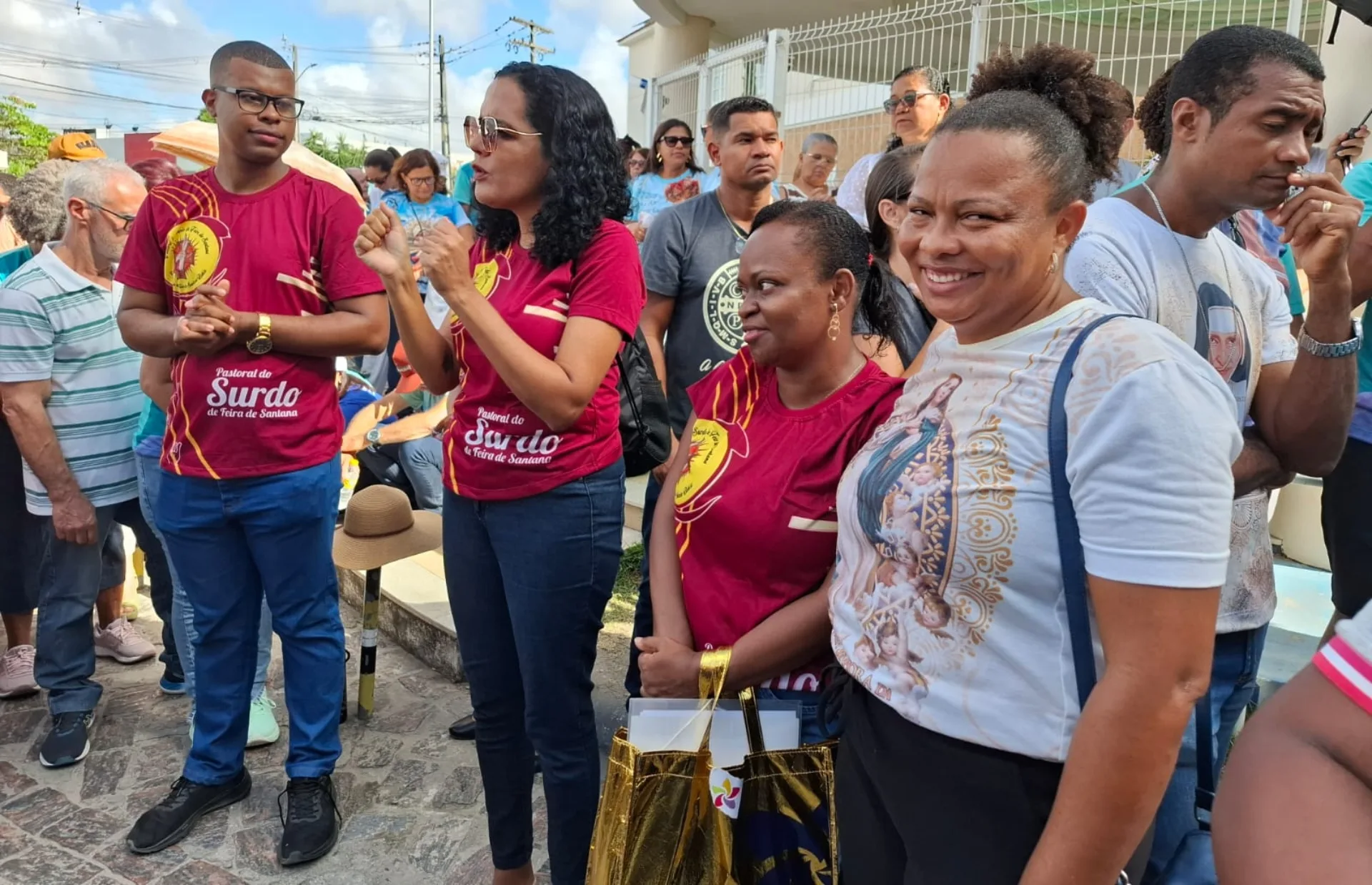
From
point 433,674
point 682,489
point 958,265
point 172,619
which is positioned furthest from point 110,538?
point 958,265

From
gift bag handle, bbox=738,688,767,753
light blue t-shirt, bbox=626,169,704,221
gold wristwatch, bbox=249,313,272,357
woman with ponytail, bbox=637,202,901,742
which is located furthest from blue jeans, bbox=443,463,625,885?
light blue t-shirt, bbox=626,169,704,221

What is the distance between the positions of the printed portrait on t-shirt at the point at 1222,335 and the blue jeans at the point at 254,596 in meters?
2.44

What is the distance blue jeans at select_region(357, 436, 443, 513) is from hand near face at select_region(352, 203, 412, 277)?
268 centimetres

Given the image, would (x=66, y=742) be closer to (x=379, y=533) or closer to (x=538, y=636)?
(x=379, y=533)

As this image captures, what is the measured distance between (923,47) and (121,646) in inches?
316

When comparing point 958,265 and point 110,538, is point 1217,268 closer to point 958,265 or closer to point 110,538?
point 958,265

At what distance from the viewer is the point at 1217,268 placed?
1821 millimetres

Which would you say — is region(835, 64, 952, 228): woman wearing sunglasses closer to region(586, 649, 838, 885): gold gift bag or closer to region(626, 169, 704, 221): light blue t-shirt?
region(626, 169, 704, 221): light blue t-shirt

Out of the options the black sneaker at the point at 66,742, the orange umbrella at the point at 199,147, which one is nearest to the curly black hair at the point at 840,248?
the black sneaker at the point at 66,742

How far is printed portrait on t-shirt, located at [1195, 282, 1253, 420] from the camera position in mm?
1765

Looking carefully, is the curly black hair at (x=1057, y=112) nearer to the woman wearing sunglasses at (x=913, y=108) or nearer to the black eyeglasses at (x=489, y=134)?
the black eyeglasses at (x=489, y=134)

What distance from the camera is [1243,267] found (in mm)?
1891

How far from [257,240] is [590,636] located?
5.09ft

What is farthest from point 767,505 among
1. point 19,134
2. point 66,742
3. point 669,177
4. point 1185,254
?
point 19,134
